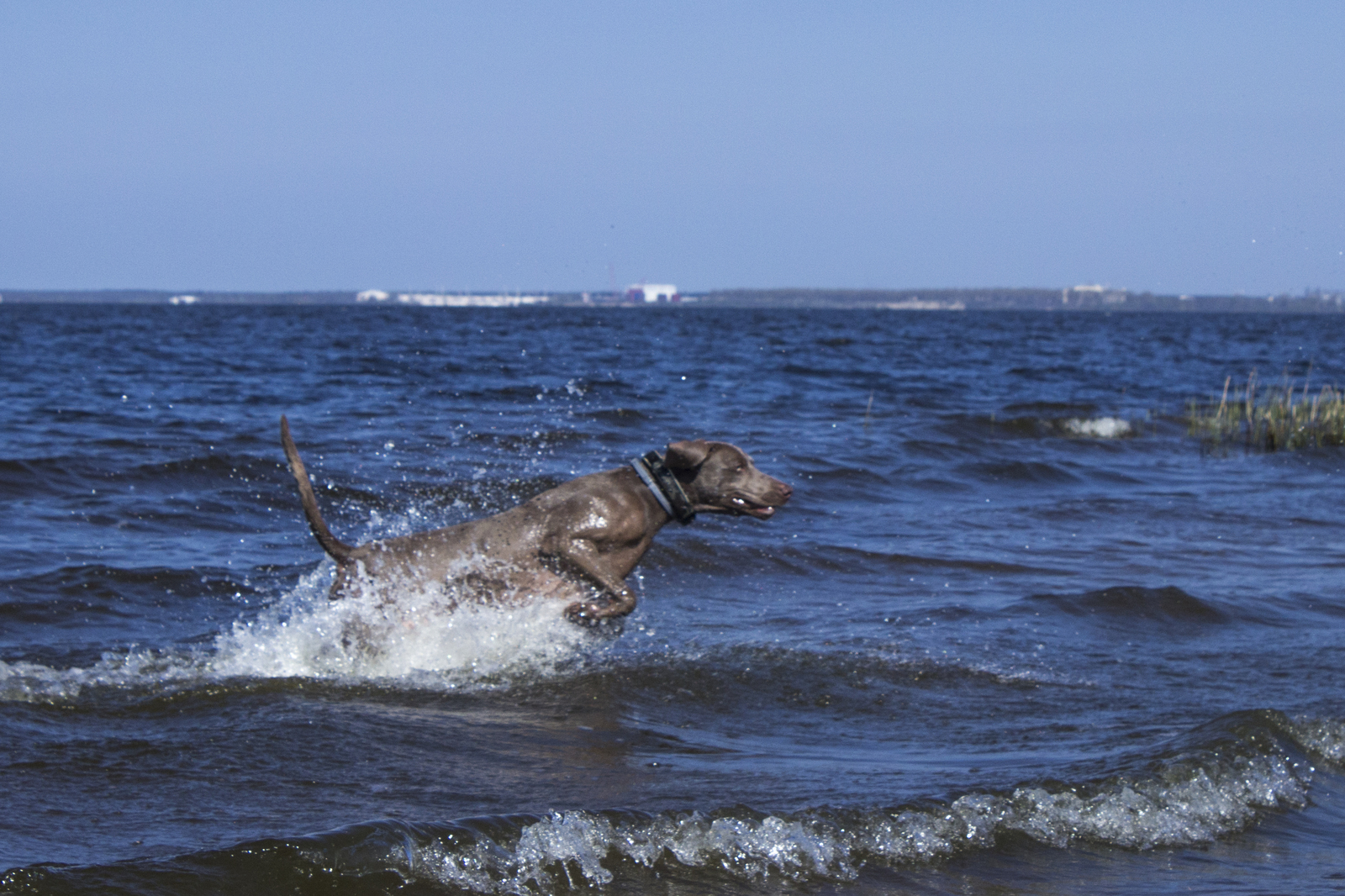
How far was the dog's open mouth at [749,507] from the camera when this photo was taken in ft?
25.8

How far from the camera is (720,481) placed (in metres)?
7.84

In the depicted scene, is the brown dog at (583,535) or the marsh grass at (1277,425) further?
the marsh grass at (1277,425)

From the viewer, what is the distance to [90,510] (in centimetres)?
1126

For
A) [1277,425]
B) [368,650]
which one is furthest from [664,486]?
[1277,425]

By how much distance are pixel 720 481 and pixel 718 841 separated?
3625 millimetres

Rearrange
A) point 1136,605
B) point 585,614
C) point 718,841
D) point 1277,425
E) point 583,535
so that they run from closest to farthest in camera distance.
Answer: point 718,841
point 585,614
point 583,535
point 1136,605
point 1277,425

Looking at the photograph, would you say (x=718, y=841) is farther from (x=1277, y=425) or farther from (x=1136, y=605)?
(x=1277, y=425)

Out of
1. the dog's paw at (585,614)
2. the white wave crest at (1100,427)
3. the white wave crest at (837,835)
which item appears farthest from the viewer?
the white wave crest at (1100,427)

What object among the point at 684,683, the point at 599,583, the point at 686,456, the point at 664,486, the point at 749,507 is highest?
the point at 686,456

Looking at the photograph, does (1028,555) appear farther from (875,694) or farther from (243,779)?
(243,779)

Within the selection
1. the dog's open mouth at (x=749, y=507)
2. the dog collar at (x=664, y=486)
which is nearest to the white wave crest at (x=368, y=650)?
the dog collar at (x=664, y=486)

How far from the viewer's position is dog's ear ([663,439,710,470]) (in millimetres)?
7715

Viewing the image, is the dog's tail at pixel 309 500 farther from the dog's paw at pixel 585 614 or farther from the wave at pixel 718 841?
the wave at pixel 718 841

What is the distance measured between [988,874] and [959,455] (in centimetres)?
1341
